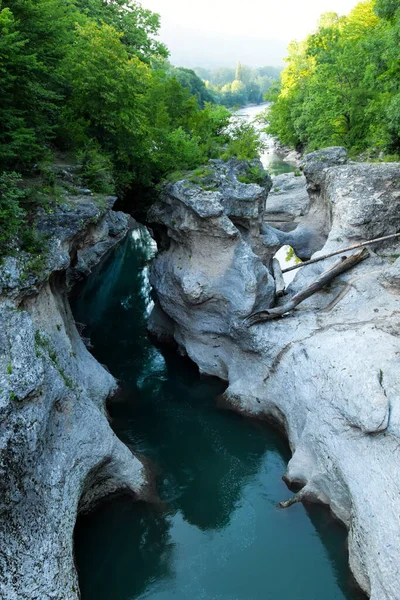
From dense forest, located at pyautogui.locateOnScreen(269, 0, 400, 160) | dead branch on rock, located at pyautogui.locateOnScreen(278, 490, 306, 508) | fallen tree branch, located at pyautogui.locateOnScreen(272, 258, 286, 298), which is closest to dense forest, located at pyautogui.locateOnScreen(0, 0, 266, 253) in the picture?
fallen tree branch, located at pyautogui.locateOnScreen(272, 258, 286, 298)

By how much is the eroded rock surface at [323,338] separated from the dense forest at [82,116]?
226cm

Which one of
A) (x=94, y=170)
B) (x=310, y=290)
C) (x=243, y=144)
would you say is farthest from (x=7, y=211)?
(x=243, y=144)

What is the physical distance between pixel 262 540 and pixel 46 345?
7.10m

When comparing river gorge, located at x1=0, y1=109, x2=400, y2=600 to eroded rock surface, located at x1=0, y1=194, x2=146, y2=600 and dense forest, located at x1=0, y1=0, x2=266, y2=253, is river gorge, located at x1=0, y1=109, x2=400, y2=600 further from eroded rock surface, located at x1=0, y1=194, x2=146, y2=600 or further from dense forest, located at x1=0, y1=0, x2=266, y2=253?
dense forest, located at x1=0, y1=0, x2=266, y2=253

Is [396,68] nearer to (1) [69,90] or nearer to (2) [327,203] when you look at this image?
(2) [327,203]

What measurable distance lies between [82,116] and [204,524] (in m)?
13.8

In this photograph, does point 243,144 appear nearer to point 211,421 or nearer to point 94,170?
point 94,170

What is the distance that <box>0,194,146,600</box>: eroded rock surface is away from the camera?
807 cm

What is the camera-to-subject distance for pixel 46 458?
30.4ft

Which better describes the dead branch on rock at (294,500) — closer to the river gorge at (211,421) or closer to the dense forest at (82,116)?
the river gorge at (211,421)

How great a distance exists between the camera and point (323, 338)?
13.1 meters

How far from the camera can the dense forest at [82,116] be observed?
10312mm

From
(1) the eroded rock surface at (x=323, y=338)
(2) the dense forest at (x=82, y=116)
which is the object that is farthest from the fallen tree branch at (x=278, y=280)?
(2) the dense forest at (x=82, y=116)

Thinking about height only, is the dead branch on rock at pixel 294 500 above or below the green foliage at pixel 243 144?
below
